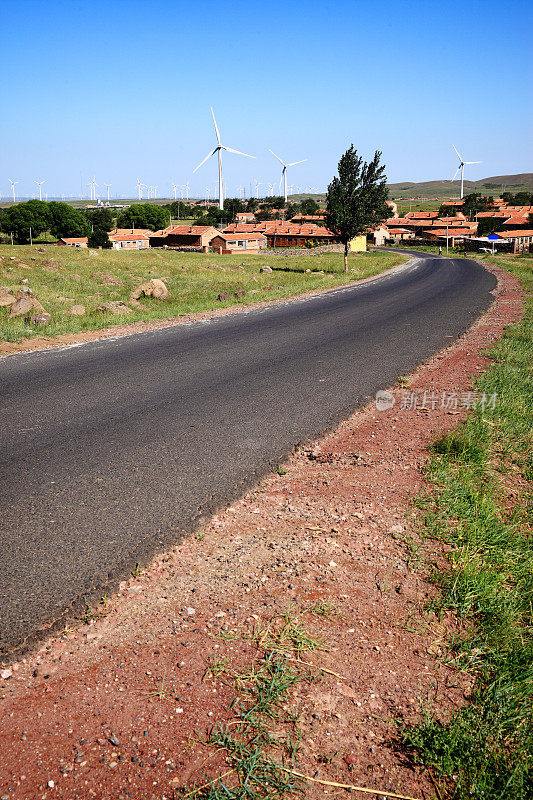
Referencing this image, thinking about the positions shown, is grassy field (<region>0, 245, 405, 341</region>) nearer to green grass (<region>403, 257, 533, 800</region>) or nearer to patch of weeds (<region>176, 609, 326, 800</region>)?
green grass (<region>403, 257, 533, 800</region>)

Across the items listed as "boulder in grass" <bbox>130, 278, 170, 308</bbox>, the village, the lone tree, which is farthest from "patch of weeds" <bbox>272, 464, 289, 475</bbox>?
the village

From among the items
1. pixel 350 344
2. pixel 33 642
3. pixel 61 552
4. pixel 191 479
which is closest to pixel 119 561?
pixel 61 552

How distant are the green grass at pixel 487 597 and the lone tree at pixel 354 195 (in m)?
36.5

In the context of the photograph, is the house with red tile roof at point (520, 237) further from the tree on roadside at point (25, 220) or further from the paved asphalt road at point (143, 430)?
the paved asphalt road at point (143, 430)

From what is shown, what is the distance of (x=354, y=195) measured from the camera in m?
41.2

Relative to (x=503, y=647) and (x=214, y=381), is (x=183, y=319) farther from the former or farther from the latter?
(x=503, y=647)

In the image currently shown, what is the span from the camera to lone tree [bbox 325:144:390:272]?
134 feet

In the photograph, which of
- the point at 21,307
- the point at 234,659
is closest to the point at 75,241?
the point at 21,307

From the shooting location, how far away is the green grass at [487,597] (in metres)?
2.67

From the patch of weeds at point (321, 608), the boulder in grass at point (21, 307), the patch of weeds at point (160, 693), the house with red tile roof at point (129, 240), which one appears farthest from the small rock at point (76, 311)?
the house with red tile roof at point (129, 240)

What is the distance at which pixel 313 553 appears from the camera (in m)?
4.34

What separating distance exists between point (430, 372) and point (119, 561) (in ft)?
26.8

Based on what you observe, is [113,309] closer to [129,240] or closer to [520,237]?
[129,240]

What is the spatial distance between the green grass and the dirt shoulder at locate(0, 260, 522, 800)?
5.6 inches
